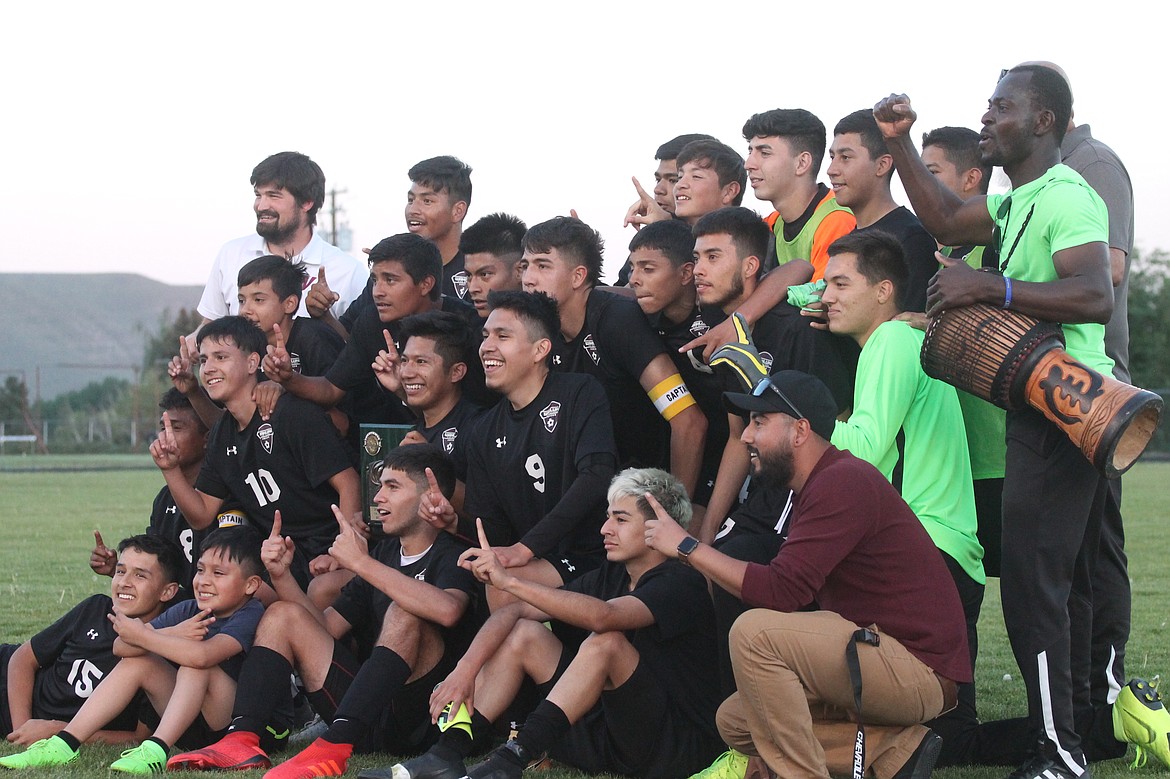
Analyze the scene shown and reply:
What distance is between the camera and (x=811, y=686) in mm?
4500

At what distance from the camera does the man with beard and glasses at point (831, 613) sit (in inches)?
174

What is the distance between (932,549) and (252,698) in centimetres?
300

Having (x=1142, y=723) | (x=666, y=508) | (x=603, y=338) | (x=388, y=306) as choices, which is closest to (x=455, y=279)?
(x=388, y=306)

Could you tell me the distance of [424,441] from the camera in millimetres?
6438

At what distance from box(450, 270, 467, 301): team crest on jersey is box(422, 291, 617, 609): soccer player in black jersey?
5.46ft

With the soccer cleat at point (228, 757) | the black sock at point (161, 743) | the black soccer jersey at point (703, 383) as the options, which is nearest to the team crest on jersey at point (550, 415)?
the black soccer jersey at point (703, 383)

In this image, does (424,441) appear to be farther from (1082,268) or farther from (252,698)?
(1082,268)

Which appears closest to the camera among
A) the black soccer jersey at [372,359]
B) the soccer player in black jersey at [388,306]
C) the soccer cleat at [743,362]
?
the soccer cleat at [743,362]

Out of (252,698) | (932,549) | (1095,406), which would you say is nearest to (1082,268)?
(1095,406)

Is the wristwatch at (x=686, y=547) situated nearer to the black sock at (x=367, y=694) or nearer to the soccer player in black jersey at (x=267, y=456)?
the black sock at (x=367, y=694)

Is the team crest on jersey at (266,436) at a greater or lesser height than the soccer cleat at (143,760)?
greater

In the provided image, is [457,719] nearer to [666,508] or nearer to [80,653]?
[666,508]

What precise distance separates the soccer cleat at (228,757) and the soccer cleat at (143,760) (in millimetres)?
41

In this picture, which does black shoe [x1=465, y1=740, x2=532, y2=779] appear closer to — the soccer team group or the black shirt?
the soccer team group
